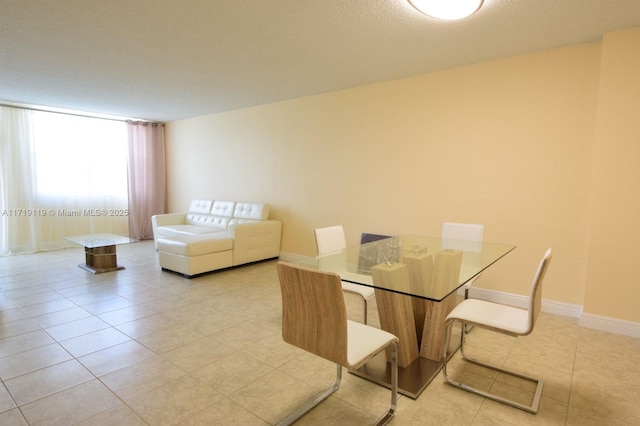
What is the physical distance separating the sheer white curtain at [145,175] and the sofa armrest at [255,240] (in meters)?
3.21

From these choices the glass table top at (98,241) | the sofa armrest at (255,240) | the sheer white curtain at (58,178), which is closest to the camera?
the glass table top at (98,241)

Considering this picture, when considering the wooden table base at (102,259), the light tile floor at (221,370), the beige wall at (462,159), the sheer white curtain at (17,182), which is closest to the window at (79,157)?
the sheer white curtain at (17,182)

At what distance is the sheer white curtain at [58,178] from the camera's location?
5504 mm

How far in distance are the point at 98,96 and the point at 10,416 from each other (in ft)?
14.3

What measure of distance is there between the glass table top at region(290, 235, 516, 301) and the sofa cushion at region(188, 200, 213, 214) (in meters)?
3.94

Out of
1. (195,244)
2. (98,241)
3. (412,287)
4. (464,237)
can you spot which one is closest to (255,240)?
(195,244)

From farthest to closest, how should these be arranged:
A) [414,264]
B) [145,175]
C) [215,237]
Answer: [145,175]
[215,237]
[414,264]

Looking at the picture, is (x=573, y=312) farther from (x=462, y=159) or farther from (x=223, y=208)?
(x=223, y=208)

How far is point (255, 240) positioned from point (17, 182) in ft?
13.7

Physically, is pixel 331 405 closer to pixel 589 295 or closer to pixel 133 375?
pixel 133 375

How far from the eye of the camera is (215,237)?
4559 mm

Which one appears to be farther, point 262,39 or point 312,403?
point 262,39

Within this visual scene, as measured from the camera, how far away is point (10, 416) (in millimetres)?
1789

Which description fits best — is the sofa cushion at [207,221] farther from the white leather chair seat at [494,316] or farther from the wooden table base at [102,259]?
the white leather chair seat at [494,316]
